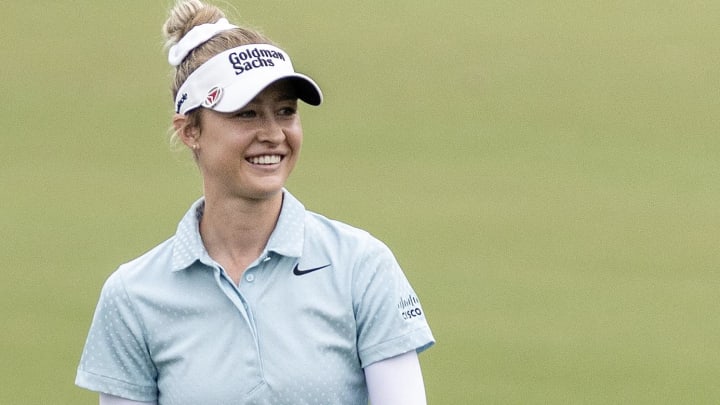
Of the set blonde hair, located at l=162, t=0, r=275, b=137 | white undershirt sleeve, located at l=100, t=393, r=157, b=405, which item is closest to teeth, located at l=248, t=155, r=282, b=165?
blonde hair, located at l=162, t=0, r=275, b=137

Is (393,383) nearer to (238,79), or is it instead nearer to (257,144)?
(257,144)

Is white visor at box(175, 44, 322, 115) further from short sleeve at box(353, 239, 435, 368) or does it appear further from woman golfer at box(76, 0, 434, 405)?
short sleeve at box(353, 239, 435, 368)

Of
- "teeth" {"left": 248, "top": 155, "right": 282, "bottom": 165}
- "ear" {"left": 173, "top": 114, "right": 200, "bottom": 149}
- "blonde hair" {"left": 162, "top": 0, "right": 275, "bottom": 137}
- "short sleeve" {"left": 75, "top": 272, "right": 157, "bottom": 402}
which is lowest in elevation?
"short sleeve" {"left": 75, "top": 272, "right": 157, "bottom": 402}

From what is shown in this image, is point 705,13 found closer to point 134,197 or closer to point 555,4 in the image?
point 555,4

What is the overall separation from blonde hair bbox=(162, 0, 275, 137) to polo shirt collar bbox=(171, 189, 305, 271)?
247 mm

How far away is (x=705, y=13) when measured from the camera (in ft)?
35.8

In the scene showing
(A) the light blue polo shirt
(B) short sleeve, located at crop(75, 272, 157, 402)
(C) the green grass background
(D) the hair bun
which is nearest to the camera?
(A) the light blue polo shirt

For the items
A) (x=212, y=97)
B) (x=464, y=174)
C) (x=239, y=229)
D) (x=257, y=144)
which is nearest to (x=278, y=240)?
(x=239, y=229)

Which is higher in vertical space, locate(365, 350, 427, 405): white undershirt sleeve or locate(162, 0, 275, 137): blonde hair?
locate(162, 0, 275, 137): blonde hair

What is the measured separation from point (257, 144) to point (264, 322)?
368 mm

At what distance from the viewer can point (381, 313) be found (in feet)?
10.5

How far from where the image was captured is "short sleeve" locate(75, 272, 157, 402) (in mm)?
3283

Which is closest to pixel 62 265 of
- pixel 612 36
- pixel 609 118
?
pixel 609 118

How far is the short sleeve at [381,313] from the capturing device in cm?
318
